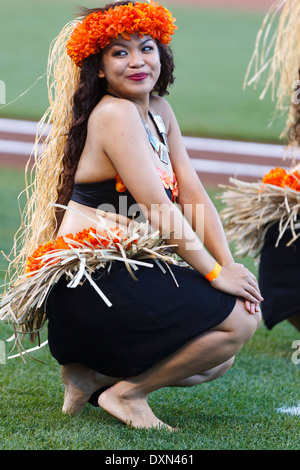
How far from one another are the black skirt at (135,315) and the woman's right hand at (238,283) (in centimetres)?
2

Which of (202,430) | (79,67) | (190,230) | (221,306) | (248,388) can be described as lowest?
(248,388)

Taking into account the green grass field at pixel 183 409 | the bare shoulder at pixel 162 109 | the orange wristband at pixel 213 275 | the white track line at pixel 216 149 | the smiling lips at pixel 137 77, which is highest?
the smiling lips at pixel 137 77

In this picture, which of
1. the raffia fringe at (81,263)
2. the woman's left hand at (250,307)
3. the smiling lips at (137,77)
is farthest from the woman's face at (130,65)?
the woman's left hand at (250,307)

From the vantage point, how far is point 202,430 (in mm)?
2637

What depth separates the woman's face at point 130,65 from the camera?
2668 mm

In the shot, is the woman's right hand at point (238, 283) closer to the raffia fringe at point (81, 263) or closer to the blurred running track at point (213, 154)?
the raffia fringe at point (81, 263)

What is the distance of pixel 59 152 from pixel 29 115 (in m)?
7.99

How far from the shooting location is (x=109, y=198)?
2.69 m

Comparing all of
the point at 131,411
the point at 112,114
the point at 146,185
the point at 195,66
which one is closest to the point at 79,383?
the point at 131,411

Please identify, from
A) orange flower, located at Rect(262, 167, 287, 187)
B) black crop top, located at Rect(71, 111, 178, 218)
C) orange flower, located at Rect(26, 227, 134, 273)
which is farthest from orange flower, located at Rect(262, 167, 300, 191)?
orange flower, located at Rect(26, 227, 134, 273)

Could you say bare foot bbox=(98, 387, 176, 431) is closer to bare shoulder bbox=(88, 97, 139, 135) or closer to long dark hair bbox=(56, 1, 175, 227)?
long dark hair bbox=(56, 1, 175, 227)

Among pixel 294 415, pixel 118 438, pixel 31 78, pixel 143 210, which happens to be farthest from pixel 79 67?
pixel 31 78

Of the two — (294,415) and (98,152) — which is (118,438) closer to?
(294,415)

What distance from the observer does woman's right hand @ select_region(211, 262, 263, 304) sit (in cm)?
260
